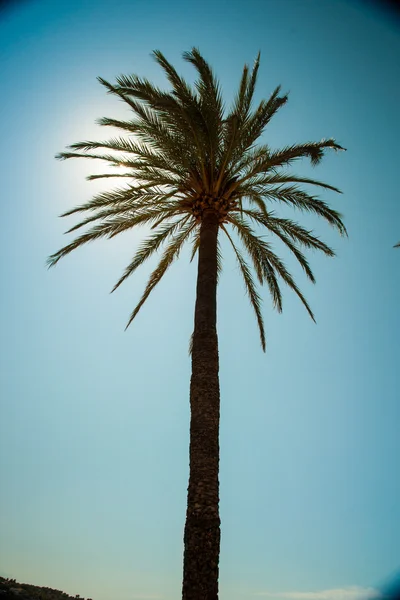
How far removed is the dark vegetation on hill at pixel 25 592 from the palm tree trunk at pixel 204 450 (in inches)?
166

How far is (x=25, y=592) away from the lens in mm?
9750

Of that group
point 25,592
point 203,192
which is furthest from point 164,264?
point 25,592

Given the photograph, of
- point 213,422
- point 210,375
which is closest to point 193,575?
point 213,422

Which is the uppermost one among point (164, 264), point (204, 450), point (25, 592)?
point (164, 264)

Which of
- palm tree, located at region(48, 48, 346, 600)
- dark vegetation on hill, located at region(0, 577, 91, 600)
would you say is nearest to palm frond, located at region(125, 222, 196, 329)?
palm tree, located at region(48, 48, 346, 600)

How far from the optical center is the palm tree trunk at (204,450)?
677cm

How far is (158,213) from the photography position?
11.7m

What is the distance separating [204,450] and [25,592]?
5.75 metres

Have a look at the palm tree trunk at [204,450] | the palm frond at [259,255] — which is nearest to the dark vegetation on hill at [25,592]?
the palm tree trunk at [204,450]

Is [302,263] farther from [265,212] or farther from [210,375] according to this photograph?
[210,375]

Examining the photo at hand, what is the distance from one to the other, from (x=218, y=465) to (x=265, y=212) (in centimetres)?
716

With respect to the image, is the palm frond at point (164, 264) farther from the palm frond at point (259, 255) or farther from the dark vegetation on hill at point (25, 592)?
the dark vegetation on hill at point (25, 592)

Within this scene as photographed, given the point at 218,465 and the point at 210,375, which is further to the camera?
the point at 210,375

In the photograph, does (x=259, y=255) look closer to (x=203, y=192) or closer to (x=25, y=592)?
(x=203, y=192)
